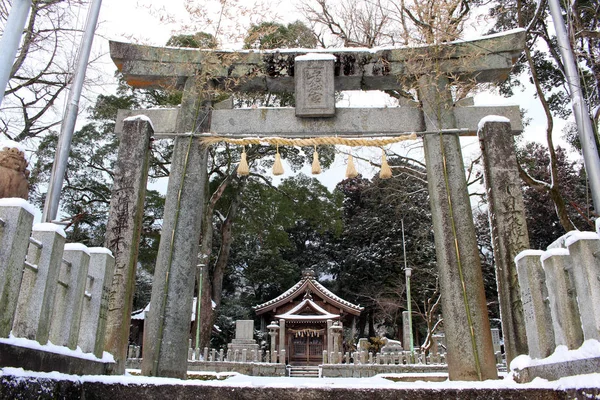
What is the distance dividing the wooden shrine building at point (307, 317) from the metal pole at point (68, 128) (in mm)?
17750

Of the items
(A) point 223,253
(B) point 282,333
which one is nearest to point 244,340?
(B) point 282,333

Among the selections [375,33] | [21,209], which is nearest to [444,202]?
[21,209]

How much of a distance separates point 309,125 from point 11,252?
441 cm

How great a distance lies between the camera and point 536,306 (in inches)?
176

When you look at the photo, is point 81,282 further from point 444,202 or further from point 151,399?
point 444,202

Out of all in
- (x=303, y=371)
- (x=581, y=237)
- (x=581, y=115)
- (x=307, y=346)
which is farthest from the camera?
(x=307, y=346)

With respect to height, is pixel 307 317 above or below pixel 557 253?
above

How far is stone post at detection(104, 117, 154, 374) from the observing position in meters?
5.59

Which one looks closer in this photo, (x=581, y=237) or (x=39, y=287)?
(x=581, y=237)

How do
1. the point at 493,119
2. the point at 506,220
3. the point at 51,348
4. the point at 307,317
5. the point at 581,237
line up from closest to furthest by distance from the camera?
1. the point at 581,237
2. the point at 51,348
3. the point at 506,220
4. the point at 493,119
5. the point at 307,317

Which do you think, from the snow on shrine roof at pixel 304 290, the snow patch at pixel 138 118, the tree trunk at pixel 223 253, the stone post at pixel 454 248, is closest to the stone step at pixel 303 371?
the snow on shrine roof at pixel 304 290

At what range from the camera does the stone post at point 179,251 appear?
19.3 feet

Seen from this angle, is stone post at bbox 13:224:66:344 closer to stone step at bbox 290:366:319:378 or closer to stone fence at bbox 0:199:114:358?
stone fence at bbox 0:199:114:358

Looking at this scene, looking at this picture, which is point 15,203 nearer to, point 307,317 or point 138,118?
point 138,118
